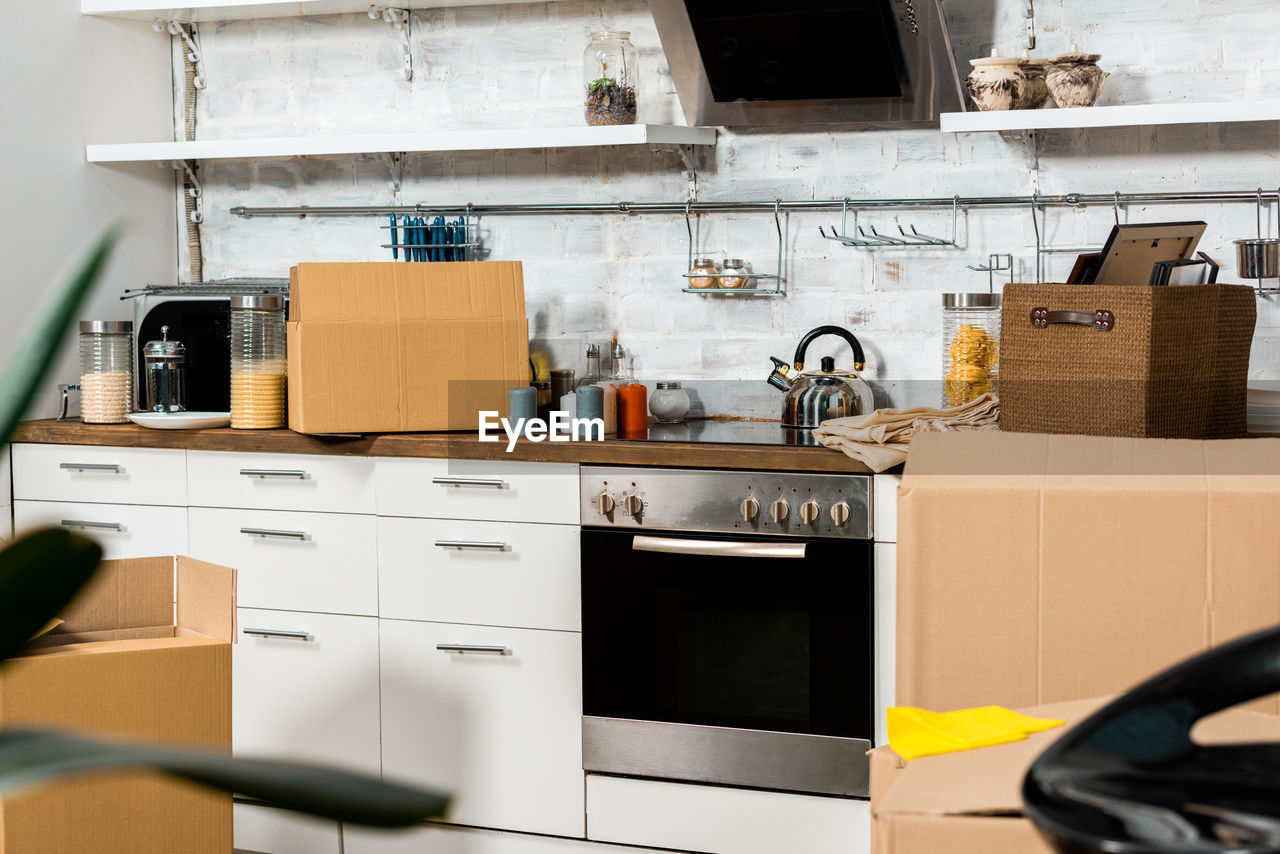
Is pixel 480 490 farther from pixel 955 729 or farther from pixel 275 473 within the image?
pixel 955 729

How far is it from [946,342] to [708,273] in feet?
1.96

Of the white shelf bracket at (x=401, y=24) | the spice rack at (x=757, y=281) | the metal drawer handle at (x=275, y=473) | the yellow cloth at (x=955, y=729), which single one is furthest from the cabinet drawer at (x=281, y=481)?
the yellow cloth at (x=955, y=729)

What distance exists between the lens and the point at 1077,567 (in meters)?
1.34

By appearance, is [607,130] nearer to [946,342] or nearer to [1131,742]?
[946,342]

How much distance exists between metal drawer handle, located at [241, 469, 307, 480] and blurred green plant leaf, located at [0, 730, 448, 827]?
8.33 feet

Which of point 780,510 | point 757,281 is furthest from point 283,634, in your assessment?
point 757,281

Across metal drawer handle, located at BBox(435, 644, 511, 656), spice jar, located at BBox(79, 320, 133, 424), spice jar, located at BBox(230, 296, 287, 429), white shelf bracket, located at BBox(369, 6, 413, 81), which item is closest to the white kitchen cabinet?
metal drawer handle, located at BBox(435, 644, 511, 656)

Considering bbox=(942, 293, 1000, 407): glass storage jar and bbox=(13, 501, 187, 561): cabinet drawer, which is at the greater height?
bbox=(942, 293, 1000, 407): glass storage jar

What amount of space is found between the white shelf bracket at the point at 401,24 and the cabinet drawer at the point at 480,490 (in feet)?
3.93

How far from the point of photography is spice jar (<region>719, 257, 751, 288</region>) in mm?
3031

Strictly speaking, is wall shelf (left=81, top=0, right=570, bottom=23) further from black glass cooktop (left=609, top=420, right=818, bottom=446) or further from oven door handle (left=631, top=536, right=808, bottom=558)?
oven door handle (left=631, top=536, right=808, bottom=558)

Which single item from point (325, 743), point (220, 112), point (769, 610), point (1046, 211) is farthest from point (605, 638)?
point (220, 112)

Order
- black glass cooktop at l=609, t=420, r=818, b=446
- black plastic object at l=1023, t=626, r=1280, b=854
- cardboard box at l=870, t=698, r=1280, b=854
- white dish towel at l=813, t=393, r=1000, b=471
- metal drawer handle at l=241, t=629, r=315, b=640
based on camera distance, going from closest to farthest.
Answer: black plastic object at l=1023, t=626, r=1280, b=854
cardboard box at l=870, t=698, r=1280, b=854
white dish towel at l=813, t=393, r=1000, b=471
black glass cooktop at l=609, t=420, r=818, b=446
metal drawer handle at l=241, t=629, r=315, b=640

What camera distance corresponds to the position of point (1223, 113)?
101 inches
